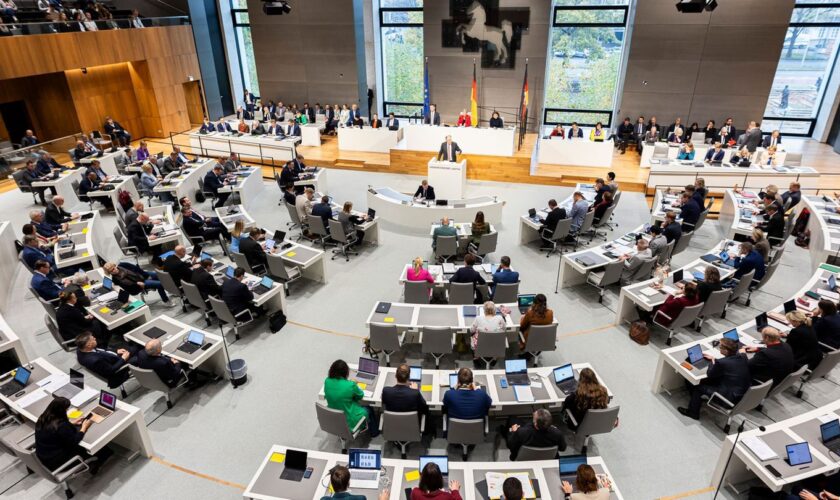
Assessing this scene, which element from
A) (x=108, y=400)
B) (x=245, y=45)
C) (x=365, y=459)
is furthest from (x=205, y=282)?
(x=245, y=45)

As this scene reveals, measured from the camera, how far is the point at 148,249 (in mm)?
9773

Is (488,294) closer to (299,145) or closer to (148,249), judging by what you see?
(148,249)

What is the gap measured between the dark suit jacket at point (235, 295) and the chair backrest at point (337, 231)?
2.97 metres

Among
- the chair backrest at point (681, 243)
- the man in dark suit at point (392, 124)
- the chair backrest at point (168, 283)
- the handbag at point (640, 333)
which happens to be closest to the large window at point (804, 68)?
the chair backrest at point (681, 243)

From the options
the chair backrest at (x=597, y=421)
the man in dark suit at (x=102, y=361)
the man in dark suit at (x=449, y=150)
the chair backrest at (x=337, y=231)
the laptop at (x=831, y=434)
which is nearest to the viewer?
the laptop at (x=831, y=434)

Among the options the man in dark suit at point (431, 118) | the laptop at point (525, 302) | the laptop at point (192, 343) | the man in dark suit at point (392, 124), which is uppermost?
the man in dark suit at point (431, 118)

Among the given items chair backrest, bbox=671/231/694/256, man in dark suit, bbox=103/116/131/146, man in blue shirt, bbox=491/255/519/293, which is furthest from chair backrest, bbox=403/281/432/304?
man in dark suit, bbox=103/116/131/146

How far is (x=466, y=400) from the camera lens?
506cm

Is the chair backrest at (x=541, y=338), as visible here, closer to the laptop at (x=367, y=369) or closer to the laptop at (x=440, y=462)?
the laptop at (x=367, y=369)

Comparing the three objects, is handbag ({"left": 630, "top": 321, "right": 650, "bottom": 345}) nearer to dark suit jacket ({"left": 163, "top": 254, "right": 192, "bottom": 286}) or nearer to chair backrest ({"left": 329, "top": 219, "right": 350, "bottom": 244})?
chair backrest ({"left": 329, "top": 219, "right": 350, "bottom": 244})

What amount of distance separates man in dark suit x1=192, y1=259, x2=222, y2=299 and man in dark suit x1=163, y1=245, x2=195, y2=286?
1.59ft

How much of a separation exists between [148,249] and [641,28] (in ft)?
55.7

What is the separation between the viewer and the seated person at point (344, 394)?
16.9 feet

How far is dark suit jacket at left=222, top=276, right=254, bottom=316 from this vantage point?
7301 mm
